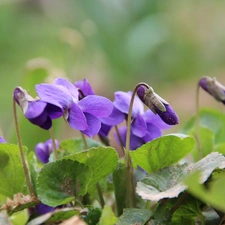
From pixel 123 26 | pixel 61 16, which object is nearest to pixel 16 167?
pixel 123 26

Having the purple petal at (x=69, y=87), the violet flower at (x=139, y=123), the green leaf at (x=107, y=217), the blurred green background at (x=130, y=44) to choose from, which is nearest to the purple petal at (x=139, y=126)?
the violet flower at (x=139, y=123)

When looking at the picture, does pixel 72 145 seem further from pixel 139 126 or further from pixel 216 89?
pixel 216 89

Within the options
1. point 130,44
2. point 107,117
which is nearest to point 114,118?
point 107,117

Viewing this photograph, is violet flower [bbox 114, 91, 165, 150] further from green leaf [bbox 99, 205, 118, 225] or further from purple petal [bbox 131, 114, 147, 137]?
green leaf [bbox 99, 205, 118, 225]

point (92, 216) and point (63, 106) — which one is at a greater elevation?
point (63, 106)

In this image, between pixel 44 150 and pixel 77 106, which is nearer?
pixel 77 106

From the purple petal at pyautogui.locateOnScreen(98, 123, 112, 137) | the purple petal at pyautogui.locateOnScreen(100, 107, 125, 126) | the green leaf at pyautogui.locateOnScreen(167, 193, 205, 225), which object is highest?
the purple petal at pyautogui.locateOnScreen(100, 107, 125, 126)

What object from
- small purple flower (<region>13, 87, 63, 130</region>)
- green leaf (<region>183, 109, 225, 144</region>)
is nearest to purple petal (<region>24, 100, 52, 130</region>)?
small purple flower (<region>13, 87, 63, 130</region>)

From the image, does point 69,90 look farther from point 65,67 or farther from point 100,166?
point 65,67
